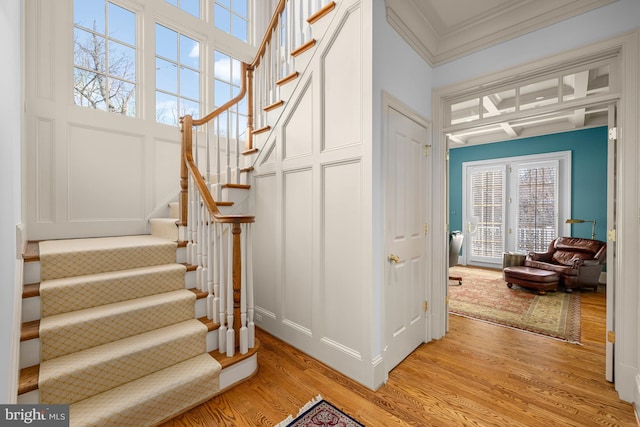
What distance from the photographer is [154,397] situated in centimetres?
165

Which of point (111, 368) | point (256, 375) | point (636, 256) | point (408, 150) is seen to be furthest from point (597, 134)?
point (111, 368)

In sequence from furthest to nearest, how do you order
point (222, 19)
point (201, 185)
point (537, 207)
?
1. point (537, 207)
2. point (222, 19)
3. point (201, 185)

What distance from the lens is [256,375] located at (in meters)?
2.15

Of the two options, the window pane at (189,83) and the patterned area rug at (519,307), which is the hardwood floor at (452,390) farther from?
the window pane at (189,83)

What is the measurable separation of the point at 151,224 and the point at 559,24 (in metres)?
4.39

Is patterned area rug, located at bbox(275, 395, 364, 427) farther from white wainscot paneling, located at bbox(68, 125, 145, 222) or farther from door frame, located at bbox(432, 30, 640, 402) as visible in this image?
white wainscot paneling, located at bbox(68, 125, 145, 222)

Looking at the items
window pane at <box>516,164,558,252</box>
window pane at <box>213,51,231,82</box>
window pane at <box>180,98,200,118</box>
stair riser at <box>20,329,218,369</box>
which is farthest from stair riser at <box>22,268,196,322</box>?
window pane at <box>516,164,558,252</box>

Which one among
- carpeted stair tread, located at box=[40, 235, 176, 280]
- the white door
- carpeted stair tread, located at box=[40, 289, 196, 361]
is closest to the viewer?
carpeted stair tread, located at box=[40, 289, 196, 361]

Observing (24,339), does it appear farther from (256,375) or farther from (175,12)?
(175,12)

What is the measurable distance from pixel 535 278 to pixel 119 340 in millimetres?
5276

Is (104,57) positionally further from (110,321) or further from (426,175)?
(426,175)

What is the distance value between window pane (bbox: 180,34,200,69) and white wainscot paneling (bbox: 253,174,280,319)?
7.23 ft

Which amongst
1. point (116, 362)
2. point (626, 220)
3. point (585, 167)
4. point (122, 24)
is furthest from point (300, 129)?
point (585, 167)

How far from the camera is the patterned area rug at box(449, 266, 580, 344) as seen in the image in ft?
10.3
